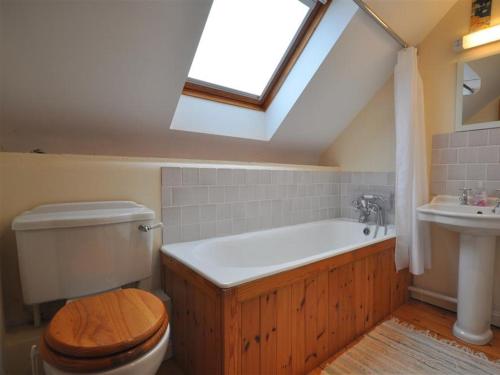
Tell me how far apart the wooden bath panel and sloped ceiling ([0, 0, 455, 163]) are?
2.95 ft

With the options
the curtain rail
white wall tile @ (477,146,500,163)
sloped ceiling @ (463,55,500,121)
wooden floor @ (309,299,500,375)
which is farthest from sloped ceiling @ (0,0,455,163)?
Answer: wooden floor @ (309,299,500,375)

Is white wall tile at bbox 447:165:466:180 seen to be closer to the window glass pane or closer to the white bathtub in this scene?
the white bathtub

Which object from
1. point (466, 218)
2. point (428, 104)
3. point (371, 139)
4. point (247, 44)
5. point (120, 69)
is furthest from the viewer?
point (371, 139)

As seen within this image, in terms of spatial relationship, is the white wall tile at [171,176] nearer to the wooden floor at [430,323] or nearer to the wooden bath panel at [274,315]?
the wooden bath panel at [274,315]

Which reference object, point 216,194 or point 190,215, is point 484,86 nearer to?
point 216,194

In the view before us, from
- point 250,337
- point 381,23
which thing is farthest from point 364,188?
point 250,337

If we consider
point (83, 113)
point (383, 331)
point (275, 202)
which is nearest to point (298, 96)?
point (275, 202)

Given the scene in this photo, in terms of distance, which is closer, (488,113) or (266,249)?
(488,113)

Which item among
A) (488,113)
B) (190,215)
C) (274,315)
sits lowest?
(274,315)

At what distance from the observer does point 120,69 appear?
4.56ft

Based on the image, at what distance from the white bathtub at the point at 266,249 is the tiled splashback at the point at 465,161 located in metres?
0.58

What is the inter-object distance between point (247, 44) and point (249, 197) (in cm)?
121

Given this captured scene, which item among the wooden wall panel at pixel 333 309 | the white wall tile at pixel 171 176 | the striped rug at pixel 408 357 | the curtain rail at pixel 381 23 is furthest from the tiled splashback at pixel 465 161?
the white wall tile at pixel 171 176

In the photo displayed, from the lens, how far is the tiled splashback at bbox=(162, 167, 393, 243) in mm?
1755
